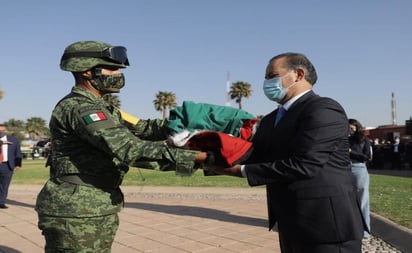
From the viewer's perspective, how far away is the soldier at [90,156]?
255 centimetres

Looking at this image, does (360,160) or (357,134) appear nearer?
(360,160)

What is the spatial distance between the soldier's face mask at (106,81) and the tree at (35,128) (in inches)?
3341

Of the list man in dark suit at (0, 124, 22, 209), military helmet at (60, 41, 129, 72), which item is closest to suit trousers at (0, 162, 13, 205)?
man in dark suit at (0, 124, 22, 209)

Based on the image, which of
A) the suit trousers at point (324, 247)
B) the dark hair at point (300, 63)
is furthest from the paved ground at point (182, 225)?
the dark hair at point (300, 63)

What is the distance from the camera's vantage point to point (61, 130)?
274 centimetres

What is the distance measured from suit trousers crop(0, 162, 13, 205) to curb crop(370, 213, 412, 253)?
7.88m

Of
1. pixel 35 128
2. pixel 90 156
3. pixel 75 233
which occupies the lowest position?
pixel 75 233

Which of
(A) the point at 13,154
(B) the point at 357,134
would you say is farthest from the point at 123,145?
(A) the point at 13,154

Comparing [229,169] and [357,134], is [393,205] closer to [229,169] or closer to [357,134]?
[357,134]

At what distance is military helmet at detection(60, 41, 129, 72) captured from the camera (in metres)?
2.83

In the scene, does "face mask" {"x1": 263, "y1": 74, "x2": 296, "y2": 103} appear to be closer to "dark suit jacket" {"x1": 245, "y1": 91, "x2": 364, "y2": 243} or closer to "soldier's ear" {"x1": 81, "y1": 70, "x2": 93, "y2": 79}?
"dark suit jacket" {"x1": 245, "y1": 91, "x2": 364, "y2": 243}

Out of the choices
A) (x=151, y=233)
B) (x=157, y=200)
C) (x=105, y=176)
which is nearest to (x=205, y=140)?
(x=105, y=176)

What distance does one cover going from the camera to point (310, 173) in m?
2.57

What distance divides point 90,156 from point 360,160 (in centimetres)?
511
